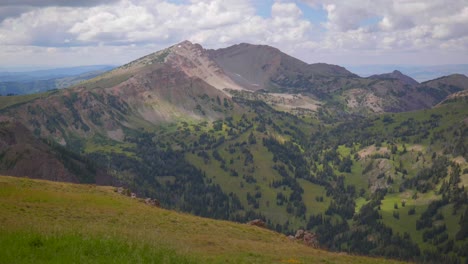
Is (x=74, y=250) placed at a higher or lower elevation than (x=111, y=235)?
higher

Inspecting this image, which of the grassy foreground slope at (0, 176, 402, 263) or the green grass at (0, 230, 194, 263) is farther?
the grassy foreground slope at (0, 176, 402, 263)

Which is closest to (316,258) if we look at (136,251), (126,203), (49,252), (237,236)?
(237,236)

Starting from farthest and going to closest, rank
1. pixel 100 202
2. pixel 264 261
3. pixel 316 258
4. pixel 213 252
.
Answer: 1. pixel 100 202
2. pixel 316 258
3. pixel 213 252
4. pixel 264 261

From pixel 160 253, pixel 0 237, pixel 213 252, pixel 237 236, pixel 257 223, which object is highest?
pixel 0 237

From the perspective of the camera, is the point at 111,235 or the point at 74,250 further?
the point at 111,235

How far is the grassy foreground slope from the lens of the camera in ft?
76.3

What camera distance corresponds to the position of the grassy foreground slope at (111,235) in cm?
2325

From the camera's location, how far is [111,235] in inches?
1184

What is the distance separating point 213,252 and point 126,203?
97.2 ft

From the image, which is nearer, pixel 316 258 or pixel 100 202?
pixel 316 258

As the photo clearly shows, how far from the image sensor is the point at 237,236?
5578 centimetres

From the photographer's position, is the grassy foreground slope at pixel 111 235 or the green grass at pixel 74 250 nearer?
the green grass at pixel 74 250

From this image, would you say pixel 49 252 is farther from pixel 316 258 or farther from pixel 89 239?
pixel 316 258

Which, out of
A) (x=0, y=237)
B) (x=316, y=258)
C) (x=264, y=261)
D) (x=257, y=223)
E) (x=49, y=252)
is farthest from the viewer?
(x=257, y=223)
